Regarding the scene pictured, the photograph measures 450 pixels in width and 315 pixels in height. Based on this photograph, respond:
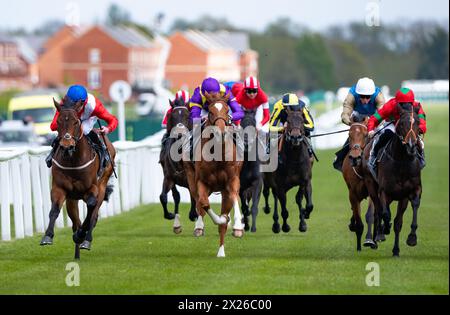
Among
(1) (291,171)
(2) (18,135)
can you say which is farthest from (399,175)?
(2) (18,135)

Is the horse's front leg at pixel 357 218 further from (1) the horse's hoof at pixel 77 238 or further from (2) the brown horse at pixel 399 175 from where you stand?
(1) the horse's hoof at pixel 77 238

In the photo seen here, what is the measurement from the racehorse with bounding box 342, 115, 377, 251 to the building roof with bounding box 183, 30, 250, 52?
112846 millimetres

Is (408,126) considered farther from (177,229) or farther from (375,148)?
(177,229)

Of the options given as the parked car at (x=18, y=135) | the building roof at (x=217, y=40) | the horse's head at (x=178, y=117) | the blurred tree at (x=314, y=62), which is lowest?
the blurred tree at (x=314, y=62)

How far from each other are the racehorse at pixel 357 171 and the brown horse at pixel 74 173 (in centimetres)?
301

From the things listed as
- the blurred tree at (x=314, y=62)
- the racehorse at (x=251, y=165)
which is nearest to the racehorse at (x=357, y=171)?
the racehorse at (x=251, y=165)

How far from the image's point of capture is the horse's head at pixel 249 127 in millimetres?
16531

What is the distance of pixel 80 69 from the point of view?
4872 inches

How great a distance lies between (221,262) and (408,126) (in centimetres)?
251

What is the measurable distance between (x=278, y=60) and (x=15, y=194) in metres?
117

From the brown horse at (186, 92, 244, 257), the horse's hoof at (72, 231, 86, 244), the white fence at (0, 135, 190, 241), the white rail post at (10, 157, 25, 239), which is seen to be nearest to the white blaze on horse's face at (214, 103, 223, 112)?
the brown horse at (186, 92, 244, 257)

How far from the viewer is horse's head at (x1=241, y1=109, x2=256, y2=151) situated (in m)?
16.5

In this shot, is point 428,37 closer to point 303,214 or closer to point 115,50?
point 115,50

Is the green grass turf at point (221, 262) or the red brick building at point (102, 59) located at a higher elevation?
the green grass turf at point (221, 262)
